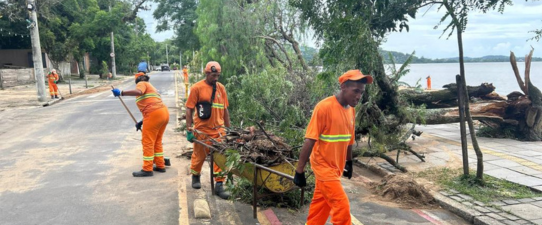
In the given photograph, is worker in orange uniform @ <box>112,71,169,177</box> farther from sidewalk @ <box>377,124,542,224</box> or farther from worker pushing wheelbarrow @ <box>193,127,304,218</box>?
sidewalk @ <box>377,124,542,224</box>

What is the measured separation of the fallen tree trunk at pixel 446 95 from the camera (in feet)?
33.9

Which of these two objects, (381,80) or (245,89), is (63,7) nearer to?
(245,89)

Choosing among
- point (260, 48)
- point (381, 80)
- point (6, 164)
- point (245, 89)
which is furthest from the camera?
point (260, 48)

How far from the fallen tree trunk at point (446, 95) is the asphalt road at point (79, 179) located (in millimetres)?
6520

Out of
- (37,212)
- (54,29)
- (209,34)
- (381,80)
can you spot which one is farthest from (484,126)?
(54,29)

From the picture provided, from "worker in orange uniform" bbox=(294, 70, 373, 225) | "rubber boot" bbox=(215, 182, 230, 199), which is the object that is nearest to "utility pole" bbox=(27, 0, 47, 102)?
"rubber boot" bbox=(215, 182, 230, 199)

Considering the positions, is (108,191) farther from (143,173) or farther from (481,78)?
(481,78)

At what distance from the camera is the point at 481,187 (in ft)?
19.3

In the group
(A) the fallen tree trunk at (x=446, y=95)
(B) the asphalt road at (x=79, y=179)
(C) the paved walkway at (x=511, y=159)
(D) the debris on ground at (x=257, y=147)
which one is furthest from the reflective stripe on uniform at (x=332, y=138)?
(A) the fallen tree trunk at (x=446, y=95)

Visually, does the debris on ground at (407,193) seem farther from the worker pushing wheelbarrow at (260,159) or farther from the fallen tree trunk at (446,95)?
the fallen tree trunk at (446,95)

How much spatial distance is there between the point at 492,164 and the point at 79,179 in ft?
23.5

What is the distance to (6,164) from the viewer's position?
7.32 meters

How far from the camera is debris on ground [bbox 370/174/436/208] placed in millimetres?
5523

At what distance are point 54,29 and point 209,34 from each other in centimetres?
2624
